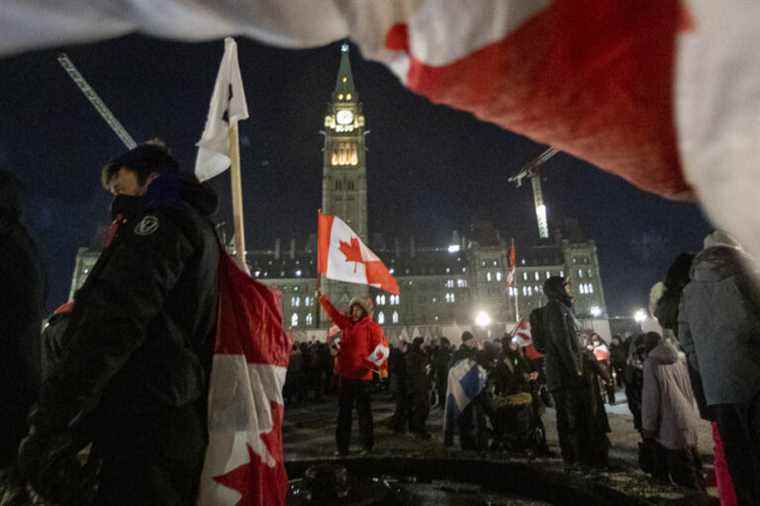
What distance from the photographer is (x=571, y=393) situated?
516 cm

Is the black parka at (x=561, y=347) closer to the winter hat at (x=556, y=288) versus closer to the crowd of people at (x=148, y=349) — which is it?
the winter hat at (x=556, y=288)

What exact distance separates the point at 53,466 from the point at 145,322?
531 millimetres

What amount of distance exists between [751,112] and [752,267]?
2.51 meters

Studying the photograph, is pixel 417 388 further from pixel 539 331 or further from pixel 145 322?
pixel 145 322

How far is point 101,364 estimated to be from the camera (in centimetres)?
143

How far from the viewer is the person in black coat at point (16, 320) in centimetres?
198

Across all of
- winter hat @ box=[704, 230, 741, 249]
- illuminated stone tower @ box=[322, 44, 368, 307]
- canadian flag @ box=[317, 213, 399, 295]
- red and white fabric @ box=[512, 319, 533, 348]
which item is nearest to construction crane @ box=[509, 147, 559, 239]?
illuminated stone tower @ box=[322, 44, 368, 307]

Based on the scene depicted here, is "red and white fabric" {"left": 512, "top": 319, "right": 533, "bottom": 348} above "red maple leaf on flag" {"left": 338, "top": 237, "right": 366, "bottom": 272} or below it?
below

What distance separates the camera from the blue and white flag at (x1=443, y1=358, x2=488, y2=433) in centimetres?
664

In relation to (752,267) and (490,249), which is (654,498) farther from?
(490,249)

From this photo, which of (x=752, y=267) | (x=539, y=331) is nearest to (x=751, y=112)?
(x=752, y=267)

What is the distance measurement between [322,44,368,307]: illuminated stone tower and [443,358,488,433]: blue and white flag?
6008 cm

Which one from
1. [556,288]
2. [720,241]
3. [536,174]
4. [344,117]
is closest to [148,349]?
[720,241]

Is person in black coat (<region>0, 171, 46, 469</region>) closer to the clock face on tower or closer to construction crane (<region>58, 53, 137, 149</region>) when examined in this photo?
construction crane (<region>58, 53, 137, 149</region>)
